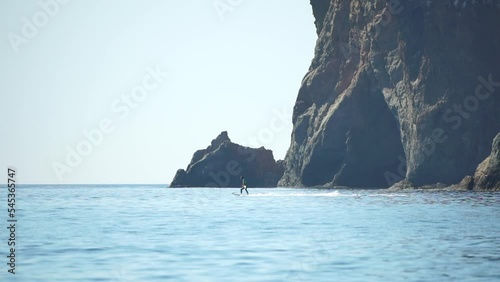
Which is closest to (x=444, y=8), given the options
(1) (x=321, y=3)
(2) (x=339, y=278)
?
(1) (x=321, y=3)

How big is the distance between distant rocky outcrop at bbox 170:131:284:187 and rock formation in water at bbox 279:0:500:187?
22924 millimetres

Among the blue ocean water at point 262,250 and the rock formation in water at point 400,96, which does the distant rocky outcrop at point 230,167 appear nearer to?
the rock formation in water at point 400,96

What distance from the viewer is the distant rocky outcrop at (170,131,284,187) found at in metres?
186

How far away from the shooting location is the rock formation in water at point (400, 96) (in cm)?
12169

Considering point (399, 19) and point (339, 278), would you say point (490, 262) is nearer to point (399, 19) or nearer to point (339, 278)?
point (339, 278)

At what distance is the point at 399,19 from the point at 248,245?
344ft

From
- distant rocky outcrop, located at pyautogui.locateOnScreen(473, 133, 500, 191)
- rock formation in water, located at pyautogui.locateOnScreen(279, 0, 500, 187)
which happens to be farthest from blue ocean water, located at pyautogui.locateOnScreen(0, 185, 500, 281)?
rock formation in water, located at pyautogui.locateOnScreen(279, 0, 500, 187)

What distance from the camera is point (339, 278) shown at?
76.7 feet

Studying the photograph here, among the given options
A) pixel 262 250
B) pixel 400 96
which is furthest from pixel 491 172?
pixel 262 250

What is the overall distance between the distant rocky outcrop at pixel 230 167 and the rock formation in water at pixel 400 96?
22.9 m

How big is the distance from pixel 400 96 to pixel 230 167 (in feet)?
210

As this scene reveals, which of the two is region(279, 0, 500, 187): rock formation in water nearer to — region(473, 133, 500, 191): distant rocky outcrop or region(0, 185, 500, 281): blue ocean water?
region(473, 133, 500, 191): distant rocky outcrop

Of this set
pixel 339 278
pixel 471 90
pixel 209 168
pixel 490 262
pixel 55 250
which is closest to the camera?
pixel 339 278

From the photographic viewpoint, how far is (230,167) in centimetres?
18675
